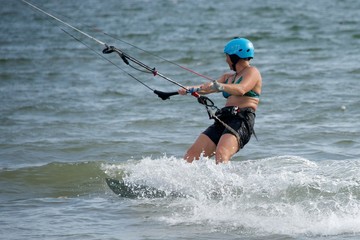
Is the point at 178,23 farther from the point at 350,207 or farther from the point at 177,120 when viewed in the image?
the point at 350,207

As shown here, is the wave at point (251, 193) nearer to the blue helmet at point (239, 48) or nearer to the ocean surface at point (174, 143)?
the ocean surface at point (174, 143)

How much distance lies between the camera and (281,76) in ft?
66.9

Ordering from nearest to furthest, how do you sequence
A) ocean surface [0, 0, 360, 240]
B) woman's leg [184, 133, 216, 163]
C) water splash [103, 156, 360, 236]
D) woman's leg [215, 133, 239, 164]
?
water splash [103, 156, 360, 236] → ocean surface [0, 0, 360, 240] → woman's leg [215, 133, 239, 164] → woman's leg [184, 133, 216, 163]

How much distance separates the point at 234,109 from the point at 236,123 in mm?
169

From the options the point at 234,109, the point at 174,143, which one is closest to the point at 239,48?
the point at 234,109

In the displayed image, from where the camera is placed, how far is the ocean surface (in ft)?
29.8

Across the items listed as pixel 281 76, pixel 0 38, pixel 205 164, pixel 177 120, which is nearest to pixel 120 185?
pixel 205 164

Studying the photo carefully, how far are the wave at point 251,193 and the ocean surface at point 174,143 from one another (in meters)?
0.02

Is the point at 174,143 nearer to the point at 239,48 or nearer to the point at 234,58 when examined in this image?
the point at 234,58

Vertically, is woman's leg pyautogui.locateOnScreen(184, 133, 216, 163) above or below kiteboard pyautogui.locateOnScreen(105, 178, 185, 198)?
above

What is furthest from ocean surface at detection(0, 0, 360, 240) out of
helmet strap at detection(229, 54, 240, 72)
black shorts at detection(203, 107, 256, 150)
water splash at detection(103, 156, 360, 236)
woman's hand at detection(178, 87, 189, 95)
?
helmet strap at detection(229, 54, 240, 72)

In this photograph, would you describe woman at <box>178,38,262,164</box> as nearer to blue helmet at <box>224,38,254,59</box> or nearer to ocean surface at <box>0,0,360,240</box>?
blue helmet at <box>224,38,254,59</box>

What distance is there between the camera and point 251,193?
31.4 feet

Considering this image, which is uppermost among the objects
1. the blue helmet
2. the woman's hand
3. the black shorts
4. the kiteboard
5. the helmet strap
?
the blue helmet
